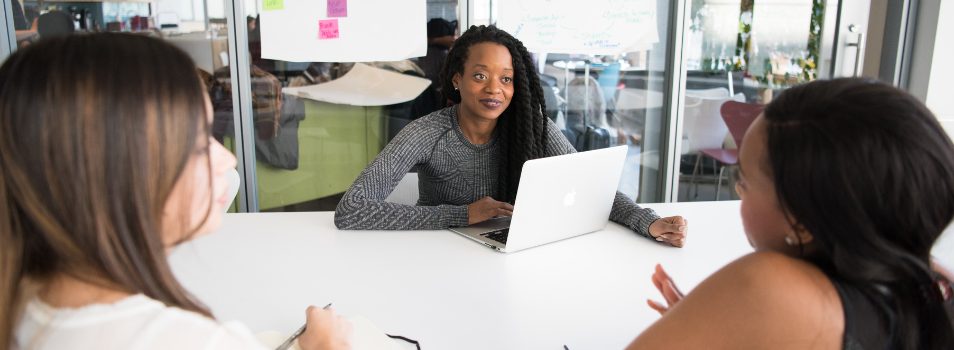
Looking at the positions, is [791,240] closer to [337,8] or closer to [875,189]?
[875,189]

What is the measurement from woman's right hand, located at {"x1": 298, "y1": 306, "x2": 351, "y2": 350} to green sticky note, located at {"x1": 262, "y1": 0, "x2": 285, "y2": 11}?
7.03 feet

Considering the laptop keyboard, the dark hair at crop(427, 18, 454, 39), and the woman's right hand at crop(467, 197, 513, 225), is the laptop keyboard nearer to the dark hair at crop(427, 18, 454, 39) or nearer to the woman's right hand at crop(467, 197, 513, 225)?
the woman's right hand at crop(467, 197, 513, 225)

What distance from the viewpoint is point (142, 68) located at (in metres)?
0.71

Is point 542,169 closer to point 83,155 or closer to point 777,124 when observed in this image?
point 777,124

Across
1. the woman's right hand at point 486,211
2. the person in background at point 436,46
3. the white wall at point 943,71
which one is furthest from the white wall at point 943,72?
the woman's right hand at point 486,211

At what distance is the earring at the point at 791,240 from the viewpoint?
0.87 meters

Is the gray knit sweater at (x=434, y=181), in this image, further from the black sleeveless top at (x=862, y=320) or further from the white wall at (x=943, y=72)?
the white wall at (x=943, y=72)

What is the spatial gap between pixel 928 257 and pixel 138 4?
2942 millimetres

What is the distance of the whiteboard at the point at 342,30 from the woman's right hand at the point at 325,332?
6.95 feet

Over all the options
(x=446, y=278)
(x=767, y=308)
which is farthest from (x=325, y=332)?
(x=767, y=308)

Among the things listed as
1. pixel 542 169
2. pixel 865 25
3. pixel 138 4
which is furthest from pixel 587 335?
pixel 865 25

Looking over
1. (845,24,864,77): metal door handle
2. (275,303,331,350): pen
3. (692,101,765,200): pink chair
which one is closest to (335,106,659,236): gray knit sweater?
(275,303,331,350): pen

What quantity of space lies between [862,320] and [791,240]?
114mm

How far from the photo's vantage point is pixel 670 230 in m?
1.70
